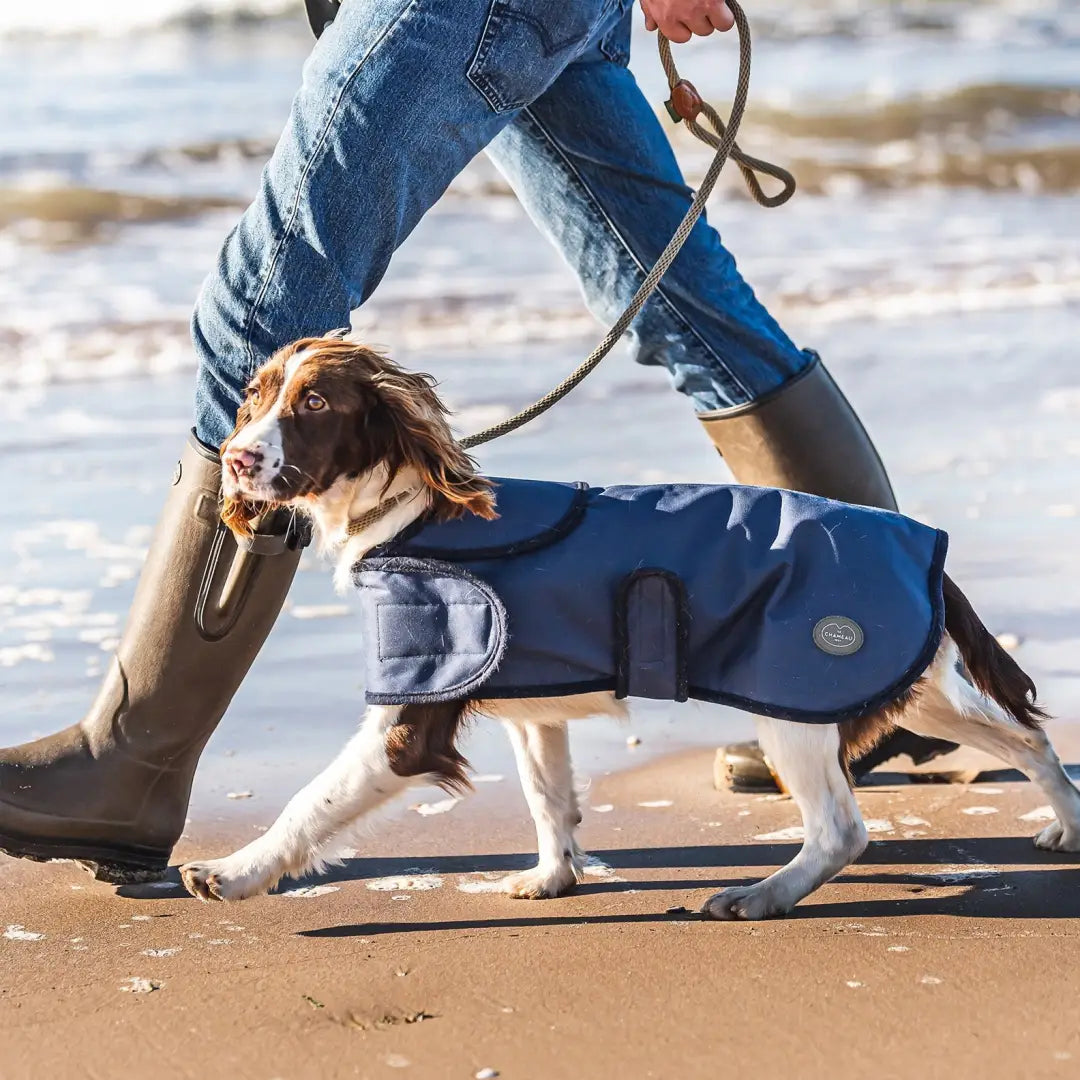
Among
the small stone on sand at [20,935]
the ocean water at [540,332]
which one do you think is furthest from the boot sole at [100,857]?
the ocean water at [540,332]

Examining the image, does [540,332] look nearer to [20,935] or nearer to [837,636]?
[837,636]

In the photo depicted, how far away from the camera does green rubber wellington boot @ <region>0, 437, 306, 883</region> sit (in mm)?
3252

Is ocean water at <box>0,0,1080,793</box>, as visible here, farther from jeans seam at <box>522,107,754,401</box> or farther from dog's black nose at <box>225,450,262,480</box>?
dog's black nose at <box>225,450,262,480</box>

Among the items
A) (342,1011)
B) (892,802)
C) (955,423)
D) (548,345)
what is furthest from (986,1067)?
(548,345)

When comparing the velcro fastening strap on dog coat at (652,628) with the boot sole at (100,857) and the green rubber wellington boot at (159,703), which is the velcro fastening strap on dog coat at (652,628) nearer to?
the green rubber wellington boot at (159,703)

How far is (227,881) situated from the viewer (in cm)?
306

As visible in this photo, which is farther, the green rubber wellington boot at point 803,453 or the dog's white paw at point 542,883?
the green rubber wellington boot at point 803,453

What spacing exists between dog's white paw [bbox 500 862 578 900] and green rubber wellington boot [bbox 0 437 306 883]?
2.25 feet

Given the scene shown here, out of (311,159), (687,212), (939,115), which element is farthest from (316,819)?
(939,115)

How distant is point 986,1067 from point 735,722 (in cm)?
199

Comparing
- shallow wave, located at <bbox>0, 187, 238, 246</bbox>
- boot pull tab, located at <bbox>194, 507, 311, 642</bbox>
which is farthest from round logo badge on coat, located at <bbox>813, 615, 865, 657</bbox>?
shallow wave, located at <bbox>0, 187, 238, 246</bbox>

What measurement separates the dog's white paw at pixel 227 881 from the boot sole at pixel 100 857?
0.25m

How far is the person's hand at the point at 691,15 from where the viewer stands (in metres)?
3.41

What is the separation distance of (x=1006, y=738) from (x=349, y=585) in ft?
4.57
